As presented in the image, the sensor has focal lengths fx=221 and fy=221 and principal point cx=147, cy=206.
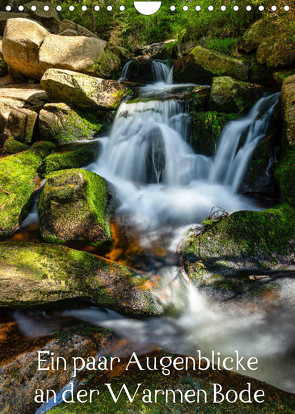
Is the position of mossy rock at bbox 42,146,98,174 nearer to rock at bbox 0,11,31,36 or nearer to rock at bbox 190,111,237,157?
rock at bbox 190,111,237,157

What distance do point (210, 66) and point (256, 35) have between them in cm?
155

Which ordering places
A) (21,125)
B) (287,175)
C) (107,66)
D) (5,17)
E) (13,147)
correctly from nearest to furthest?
1. (287,175)
2. (13,147)
3. (21,125)
4. (107,66)
5. (5,17)

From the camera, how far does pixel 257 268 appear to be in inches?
131

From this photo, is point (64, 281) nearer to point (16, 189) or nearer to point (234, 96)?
point (16, 189)

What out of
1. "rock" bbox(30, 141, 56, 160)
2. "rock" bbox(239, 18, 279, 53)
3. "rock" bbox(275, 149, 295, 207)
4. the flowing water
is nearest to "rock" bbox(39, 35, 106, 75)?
the flowing water

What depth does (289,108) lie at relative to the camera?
4.17 metres

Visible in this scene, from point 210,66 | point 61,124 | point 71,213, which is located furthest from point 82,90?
point 71,213

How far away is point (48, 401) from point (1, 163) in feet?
15.6

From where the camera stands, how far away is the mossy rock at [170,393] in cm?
163

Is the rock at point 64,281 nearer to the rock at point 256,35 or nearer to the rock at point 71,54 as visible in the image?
the rock at point 71,54

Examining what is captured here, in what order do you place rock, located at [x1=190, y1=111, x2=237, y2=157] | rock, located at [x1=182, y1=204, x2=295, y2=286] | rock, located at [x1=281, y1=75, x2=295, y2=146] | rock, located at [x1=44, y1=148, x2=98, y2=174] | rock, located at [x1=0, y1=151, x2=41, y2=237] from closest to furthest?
1. rock, located at [x1=182, y1=204, x2=295, y2=286]
2. rock, located at [x1=281, y1=75, x2=295, y2=146]
3. rock, located at [x1=0, y1=151, x2=41, y2=237]
4. rock, located at [x1=44, y1=148, x2=98, y2=174]
5. rock, located at [x1=190, y1=111, x2=237, y2=157]

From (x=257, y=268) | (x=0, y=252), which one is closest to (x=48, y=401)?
(x=0, y=252)

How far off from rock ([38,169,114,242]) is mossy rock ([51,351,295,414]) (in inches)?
84.3

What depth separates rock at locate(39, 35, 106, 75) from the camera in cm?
775
